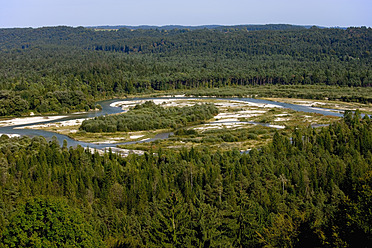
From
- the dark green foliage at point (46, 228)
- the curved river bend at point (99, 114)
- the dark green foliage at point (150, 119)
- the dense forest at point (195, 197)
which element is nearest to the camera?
the dark green foliage at point (46, 228)

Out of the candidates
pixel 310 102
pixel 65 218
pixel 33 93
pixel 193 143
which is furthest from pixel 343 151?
pixel 33 93

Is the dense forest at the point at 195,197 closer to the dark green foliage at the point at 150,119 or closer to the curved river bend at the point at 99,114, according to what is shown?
the curved river bend at the point at 99,114

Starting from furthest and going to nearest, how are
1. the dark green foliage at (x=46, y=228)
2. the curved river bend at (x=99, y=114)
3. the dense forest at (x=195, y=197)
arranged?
the curved river bend at (x=99, y=114) < the dense forest at (x=195, y=197) < the dark green foliage at (x=46, y=228)

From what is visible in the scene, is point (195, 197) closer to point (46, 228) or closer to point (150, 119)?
point (46, 228)

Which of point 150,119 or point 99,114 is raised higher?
point 150,119

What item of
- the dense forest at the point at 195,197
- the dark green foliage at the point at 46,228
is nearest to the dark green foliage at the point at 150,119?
the dense forest at the point at 195,197

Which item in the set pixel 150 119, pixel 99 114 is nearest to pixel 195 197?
pixel 150 119

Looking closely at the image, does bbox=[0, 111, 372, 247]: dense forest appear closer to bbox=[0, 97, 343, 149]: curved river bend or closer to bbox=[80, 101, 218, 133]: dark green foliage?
bbox=[0, 97, 343, 149]: curved river bend

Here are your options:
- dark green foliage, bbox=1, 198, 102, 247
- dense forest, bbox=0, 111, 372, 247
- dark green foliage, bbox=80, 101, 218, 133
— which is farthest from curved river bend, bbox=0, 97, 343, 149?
dark green foliage, bbox=1, 198, 102, 247
